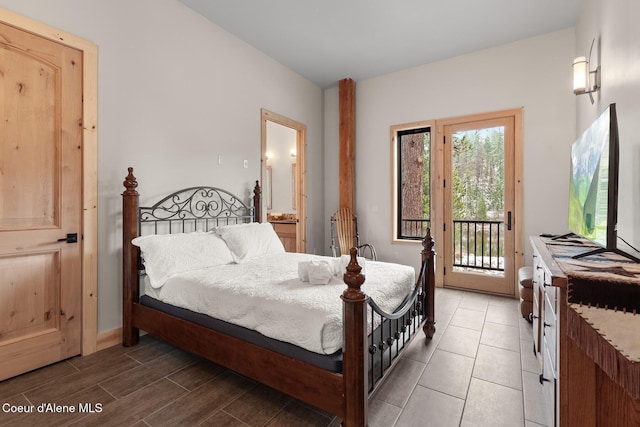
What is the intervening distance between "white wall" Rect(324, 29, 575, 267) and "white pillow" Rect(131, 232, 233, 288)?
2777 millimetres

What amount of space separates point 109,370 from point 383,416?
189cm

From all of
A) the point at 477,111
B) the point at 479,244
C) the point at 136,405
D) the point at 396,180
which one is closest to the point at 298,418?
the point at 136,405

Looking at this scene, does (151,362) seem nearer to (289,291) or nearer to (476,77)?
(289,291)

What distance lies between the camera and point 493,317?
3203 millimetres

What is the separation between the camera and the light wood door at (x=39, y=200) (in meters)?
2.04

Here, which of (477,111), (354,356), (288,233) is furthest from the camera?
(288,233)

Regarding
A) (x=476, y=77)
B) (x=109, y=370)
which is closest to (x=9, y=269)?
(x=109, y=370)

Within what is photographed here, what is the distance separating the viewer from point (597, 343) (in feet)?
2.82

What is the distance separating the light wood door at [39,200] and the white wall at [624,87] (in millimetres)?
3577

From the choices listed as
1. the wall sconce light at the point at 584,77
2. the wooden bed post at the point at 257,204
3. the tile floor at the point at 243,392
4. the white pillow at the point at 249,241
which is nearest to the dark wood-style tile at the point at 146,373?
the tile floor at the point at 243,392

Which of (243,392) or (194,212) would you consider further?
(194,212)

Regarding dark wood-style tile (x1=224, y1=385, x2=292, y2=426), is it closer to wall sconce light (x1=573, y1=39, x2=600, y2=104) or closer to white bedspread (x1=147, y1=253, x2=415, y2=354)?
white bedspread (x1=147, y1=253, x2=415, y2=354)

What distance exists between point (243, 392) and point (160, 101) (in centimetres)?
259

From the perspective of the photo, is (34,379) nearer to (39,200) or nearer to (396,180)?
(39,200)
